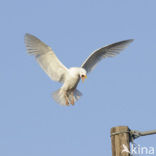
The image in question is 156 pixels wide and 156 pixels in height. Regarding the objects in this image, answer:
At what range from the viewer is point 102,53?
9.79 metres

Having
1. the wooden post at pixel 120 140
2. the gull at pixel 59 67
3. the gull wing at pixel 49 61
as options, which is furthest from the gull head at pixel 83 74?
the wooden post at pixel 120 140

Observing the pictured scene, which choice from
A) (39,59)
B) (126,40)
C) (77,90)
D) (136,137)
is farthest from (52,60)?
(136,137)

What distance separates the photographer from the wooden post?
171 inches

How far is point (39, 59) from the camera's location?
9469 mm

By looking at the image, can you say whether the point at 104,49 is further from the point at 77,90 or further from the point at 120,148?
the point at 120,148

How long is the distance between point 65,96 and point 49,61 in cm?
86

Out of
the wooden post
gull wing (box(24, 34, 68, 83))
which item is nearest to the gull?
gull wing (box(24, 34, 68, 83))

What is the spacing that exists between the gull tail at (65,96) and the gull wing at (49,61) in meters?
0.31

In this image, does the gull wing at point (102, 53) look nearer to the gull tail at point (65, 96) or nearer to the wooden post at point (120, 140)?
the gull tail at point (65, 96)

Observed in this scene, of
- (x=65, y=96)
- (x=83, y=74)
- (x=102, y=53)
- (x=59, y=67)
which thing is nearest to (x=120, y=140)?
(x=83, y=74)

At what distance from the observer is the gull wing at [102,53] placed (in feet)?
31.5

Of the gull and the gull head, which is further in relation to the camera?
the gull

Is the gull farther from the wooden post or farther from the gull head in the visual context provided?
the wooden post

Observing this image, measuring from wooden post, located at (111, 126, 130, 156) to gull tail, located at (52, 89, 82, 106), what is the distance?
5.01 meters
